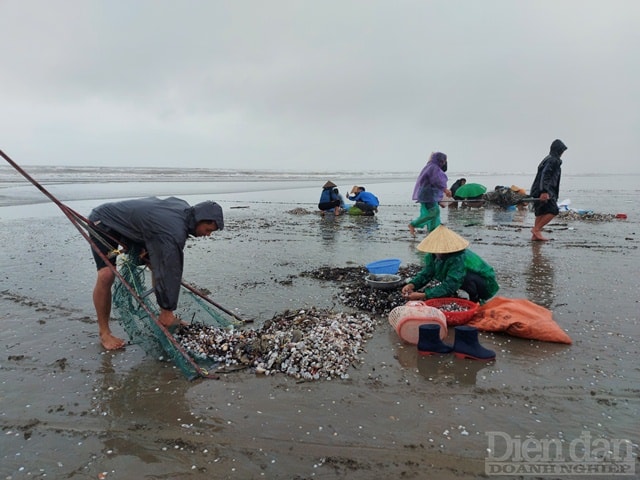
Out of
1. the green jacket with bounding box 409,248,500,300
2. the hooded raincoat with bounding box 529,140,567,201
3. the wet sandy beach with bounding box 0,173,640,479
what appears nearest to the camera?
the wet sandy beach with bounding box 0,173,640,479

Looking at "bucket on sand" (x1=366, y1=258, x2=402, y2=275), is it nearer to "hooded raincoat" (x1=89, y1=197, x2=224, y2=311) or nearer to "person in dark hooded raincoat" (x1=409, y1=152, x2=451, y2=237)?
"hooded raincoat" (x1=89, y1=197, x2=224, y2=311)

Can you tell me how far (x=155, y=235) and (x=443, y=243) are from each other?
132 inches

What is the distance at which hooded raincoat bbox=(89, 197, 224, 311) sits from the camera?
13.5ft

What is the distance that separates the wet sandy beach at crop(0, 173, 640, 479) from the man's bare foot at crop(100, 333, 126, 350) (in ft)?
0.36

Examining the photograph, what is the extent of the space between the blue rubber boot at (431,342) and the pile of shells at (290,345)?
643mm

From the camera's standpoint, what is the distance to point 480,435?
119 inches

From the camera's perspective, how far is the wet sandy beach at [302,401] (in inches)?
112

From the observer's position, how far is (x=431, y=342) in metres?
4.29

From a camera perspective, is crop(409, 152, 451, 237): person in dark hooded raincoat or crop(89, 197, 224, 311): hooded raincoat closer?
crop(89, 197, 224, 311): hooded raincoat

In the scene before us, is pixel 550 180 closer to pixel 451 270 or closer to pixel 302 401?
pixel 451 270

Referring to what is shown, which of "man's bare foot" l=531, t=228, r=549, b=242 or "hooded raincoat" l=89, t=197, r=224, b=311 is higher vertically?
"hooded raincoat" l=89, t=197, r=224, b=311

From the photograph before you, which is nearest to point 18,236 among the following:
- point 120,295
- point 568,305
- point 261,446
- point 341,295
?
point 120,295

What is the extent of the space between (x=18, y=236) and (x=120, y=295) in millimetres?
8491

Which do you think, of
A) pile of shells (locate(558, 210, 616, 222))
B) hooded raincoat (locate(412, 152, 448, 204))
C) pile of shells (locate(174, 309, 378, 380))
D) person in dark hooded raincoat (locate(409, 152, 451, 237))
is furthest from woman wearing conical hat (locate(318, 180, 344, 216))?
pile of shells (locate(174, 309, 378, 380))
